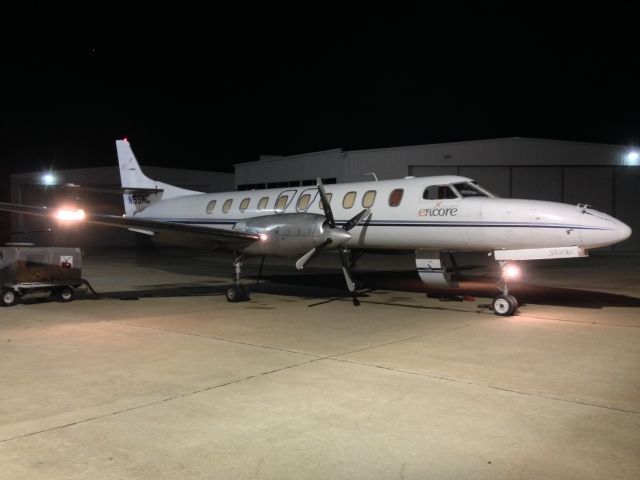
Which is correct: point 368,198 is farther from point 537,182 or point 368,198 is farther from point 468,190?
point 537,182

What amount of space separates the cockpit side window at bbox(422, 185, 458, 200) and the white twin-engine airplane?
0.02 metres

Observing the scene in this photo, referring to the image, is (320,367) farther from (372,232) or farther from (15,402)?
(372,232)

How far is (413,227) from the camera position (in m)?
12.8

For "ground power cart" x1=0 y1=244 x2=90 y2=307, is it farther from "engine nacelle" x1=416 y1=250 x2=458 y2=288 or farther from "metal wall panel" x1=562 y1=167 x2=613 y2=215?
"metal wall panel" x1=562 y1=167 x2=613 y2=215

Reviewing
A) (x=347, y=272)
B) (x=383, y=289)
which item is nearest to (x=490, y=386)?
(x=347, y=272)

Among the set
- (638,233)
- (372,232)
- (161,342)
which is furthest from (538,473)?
(638,233)

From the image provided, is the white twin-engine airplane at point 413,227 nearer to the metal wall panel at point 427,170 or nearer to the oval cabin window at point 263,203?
the oval cabin window at point 263,203

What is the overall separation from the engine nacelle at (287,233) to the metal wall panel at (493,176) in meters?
25.9

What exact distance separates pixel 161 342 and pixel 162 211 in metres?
11.2

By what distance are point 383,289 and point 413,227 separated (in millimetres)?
4259

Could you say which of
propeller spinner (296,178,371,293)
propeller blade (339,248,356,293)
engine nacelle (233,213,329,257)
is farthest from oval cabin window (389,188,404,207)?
engine nacelle (233,213,329,257)

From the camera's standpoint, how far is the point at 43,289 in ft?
43.6

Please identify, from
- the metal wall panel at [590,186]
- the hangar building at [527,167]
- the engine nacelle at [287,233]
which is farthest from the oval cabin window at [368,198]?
the metal wall panel at [590,186]

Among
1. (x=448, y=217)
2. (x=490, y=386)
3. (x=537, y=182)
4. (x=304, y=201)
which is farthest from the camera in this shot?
(x=537, y=182)
